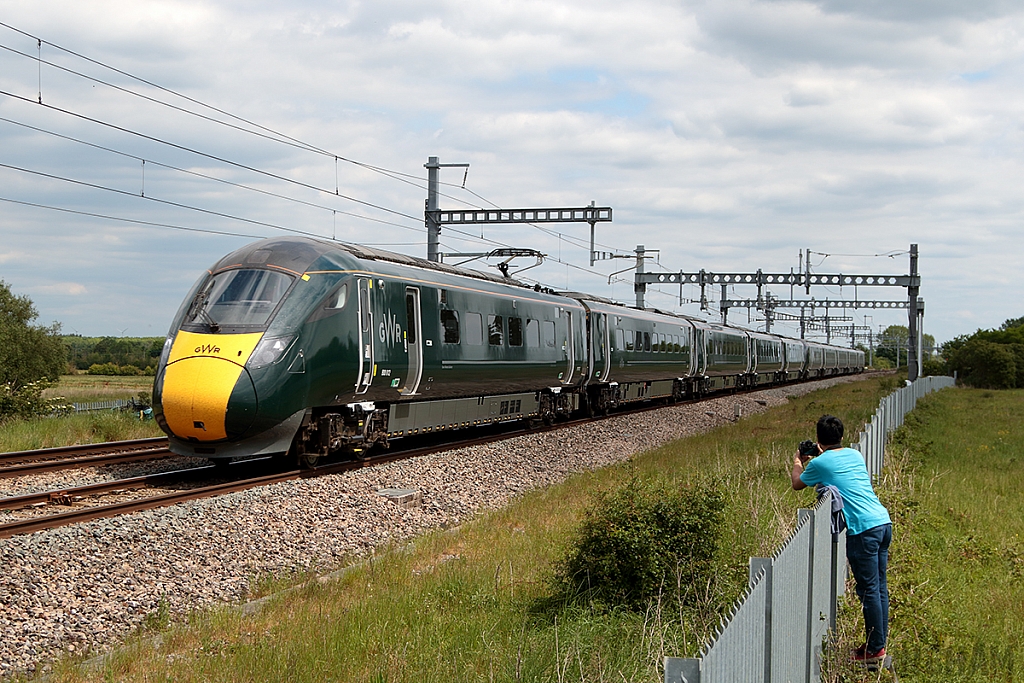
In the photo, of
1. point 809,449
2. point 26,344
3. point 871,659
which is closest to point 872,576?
point 871,659

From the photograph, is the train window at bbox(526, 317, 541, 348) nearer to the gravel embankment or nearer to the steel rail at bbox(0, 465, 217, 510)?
the gravel embankment

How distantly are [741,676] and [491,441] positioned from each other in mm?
16271

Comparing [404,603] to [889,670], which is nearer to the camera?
[889,670]

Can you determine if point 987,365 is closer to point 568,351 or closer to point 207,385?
point 568,351

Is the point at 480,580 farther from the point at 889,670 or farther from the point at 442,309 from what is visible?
the point at 442,309

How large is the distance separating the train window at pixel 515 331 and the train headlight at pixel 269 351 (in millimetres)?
8492

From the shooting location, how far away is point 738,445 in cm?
2191

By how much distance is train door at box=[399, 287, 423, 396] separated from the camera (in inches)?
659

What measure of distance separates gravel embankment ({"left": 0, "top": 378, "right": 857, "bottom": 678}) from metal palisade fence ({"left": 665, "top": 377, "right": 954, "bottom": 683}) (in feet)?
16.7

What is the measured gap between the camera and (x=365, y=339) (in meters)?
15.3

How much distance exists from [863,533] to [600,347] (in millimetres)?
21379

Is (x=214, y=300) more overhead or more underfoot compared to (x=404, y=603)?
more overhead

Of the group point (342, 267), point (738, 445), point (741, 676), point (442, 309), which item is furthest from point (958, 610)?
point (738, 445)

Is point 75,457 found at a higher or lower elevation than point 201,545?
higher
